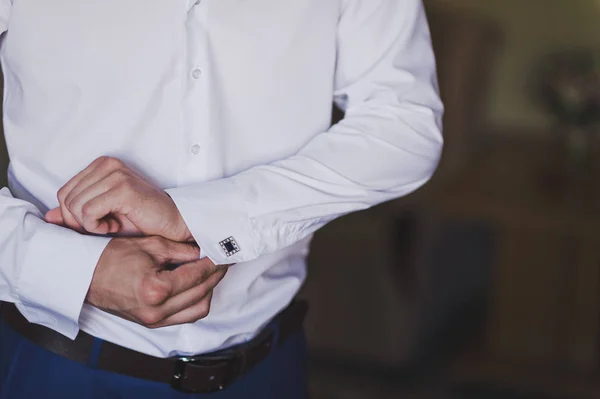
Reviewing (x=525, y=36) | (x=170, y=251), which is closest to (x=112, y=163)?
(x=170, y=251)

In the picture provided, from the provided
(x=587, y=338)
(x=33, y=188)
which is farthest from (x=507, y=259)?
(x=33, y=188)

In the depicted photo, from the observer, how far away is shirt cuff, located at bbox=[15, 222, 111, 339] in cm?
114

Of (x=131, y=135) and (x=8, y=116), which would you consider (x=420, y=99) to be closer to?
(x=131, y=135)

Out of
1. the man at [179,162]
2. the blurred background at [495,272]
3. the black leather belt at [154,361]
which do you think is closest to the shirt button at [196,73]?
the man at [179,162]

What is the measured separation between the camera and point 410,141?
1.27 meters

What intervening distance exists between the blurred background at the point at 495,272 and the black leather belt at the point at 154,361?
70.0 inches

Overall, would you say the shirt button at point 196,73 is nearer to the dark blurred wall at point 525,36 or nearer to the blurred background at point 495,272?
the blurred background at point 495,272

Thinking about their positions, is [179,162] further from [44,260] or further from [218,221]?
[44,260]

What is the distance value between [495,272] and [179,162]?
234cm

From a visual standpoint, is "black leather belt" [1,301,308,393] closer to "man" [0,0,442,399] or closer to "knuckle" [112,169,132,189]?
"man" [0,0,442,399]

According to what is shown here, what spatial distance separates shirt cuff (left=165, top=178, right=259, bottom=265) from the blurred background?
6.26 ft

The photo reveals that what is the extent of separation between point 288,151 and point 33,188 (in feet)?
1.22

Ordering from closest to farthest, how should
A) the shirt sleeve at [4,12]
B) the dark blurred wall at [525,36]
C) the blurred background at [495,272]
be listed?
1. the shirt sleeve at [4,12]
2. the blurred background at [495,272]
3. the dark blurred wall at [525,36]

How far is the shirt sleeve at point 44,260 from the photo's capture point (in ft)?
3.76
